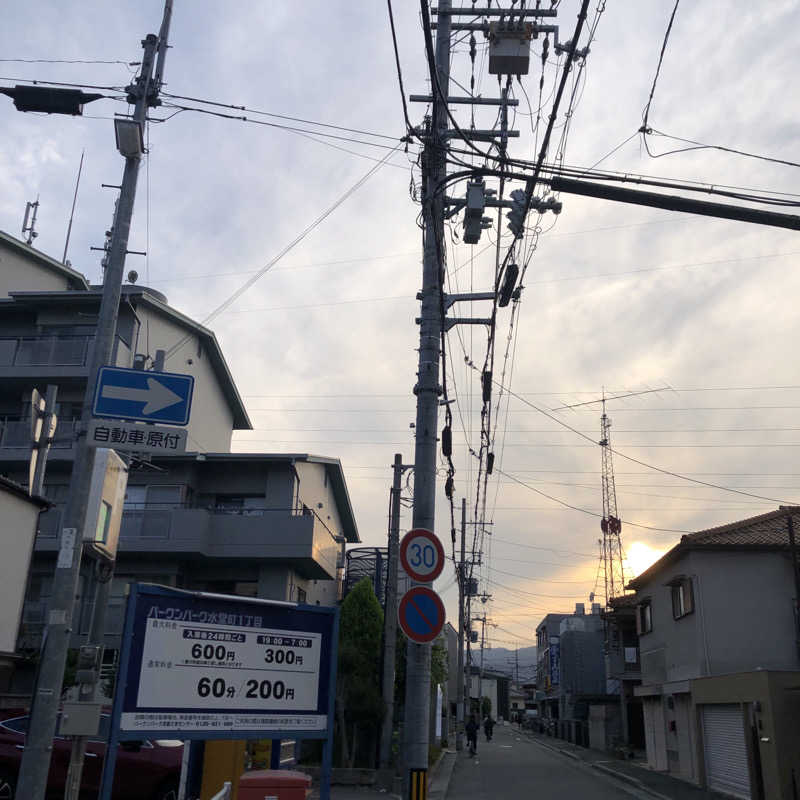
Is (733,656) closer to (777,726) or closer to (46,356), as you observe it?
(777,726)

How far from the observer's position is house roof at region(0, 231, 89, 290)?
107 feet

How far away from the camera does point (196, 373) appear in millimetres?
32875

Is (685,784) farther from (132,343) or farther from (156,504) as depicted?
(132,343)

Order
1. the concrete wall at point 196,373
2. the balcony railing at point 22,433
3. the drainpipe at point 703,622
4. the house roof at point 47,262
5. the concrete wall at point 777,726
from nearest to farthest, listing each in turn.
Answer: the concrete wall at point 777,726
the drainpipe at point 703,622
the balcony railing at point 22,433
the concrete wall at point 196,373
the house roof at point 47,262

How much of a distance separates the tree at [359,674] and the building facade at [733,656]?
8815mm

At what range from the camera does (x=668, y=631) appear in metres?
25.0

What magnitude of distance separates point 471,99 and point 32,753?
9.91m

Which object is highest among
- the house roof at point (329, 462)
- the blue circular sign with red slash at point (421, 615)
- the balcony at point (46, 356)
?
the balcony at point (46, 356)

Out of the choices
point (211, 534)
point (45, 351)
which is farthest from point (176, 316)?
point (211, 534)

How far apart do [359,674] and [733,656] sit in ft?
33.8

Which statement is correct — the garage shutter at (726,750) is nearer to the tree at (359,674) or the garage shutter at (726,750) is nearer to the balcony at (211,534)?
the tree at (359,674)

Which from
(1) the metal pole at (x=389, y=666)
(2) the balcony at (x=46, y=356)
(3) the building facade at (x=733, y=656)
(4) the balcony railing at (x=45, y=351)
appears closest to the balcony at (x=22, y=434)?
(2) the balcony at (x=46, y=356)

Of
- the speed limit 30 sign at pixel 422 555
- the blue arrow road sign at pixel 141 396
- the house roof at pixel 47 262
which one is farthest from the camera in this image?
the house roof at pixel 47 262

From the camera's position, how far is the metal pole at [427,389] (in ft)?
26.9
